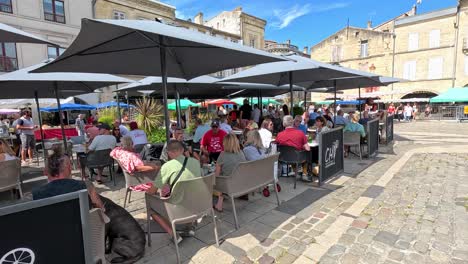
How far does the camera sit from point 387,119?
9.07 metres

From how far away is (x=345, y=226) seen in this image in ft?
11.0

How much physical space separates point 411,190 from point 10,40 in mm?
6677

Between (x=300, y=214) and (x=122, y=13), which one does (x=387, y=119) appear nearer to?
(x=300, y=214)

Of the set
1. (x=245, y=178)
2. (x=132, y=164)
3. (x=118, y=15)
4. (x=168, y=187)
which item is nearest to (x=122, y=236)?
(x=168, y=187)

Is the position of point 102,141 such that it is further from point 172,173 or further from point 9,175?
point 172,173

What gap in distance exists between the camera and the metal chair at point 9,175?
385 centimetres

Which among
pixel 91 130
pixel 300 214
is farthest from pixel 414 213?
pixel 91 130

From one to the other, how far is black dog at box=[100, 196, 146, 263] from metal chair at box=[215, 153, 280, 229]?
1140 millimetres

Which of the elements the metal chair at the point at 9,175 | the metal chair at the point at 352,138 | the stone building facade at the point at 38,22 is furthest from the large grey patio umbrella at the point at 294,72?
the stone building facade at the point at 38,22

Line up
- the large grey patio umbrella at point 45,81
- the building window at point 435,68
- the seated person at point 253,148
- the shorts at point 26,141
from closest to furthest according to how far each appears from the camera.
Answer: the seated person at point 253,148, the large grey patio umbrella at point 45,81, the shorts at point 26,141, the building window at point 435,68

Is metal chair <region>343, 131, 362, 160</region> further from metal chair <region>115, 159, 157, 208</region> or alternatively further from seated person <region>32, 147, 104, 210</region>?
seated person <region>32, 147, 104, 210</region>

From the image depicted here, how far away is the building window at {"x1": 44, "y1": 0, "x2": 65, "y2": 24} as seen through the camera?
17688mm

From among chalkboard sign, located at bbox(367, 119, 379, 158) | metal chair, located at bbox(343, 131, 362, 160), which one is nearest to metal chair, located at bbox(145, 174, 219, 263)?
metal chair, located at bbox(343, 131, 362, 160)

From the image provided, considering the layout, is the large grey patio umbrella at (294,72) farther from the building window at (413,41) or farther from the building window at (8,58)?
the building window at (413,41)
